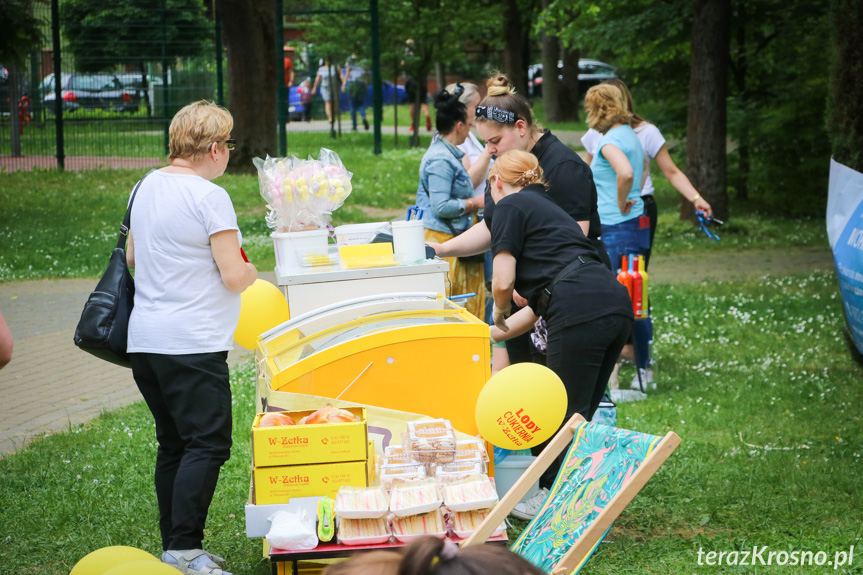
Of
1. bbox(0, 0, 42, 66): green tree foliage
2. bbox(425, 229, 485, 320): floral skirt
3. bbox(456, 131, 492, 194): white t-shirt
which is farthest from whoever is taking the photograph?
bbox(0, 0, 42, 66): green tree foliage

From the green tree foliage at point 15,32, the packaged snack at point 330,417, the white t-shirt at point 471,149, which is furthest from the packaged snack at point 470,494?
the green tree foliage at point 15,32

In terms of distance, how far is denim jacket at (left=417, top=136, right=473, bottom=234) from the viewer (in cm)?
625

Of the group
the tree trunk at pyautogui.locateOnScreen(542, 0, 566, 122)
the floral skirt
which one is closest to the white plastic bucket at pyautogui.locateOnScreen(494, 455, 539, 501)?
the floral skirt

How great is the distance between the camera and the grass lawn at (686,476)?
4.35m

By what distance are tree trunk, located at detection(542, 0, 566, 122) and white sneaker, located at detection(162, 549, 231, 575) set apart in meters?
25.9

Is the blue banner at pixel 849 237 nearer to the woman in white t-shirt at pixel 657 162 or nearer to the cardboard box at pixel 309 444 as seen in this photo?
the woman in white t-shirt at pixel 657 162

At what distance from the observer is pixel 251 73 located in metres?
17.1

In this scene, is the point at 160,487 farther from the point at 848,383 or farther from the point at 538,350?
the point at 848,383

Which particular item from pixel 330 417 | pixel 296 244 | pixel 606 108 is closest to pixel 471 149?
pixel 606 108

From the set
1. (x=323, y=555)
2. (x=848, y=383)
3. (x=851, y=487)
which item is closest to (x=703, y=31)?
(x=848, y=383)

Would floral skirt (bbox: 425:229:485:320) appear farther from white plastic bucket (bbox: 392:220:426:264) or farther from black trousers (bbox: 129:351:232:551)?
black trousers (bbox: 129:351:232:551)

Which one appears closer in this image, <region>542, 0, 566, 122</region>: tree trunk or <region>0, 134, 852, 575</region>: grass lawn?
Result: <region>0, 134, 852, 575</region>: grass lawn

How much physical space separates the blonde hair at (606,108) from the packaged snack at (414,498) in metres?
3.90

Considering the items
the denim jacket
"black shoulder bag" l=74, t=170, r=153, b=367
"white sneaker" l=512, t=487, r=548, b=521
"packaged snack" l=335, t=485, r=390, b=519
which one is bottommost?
"white sneaker" l=512, t=487, r=548, b=521
